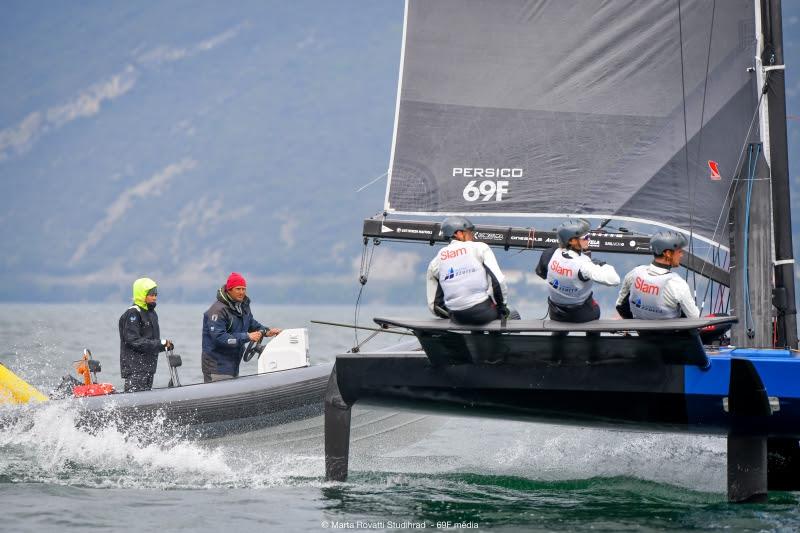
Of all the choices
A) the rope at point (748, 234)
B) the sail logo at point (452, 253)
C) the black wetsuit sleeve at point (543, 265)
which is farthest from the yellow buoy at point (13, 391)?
the rope at point (748, 234)

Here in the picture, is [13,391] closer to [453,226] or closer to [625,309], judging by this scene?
[453,226]

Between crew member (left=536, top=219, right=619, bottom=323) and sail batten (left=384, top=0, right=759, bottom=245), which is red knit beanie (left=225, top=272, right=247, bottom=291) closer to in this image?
sail batten (left=384, top=0, right=759, bottom=245)

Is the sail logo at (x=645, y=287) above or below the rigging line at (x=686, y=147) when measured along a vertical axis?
below

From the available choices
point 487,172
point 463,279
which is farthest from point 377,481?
point 487,172

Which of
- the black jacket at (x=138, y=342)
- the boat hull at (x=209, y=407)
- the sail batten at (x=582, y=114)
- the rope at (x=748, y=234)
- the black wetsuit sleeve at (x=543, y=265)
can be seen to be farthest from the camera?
the black jacket at (x=138, y=342)

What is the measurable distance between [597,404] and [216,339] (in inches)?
179

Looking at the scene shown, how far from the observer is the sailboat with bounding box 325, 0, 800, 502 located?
7965 mm

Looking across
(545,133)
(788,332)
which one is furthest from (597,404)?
(545,133)

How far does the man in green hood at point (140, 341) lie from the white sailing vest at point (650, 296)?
5.11m

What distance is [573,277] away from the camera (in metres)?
7.93

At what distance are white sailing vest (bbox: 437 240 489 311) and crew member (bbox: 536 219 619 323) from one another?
527 mm

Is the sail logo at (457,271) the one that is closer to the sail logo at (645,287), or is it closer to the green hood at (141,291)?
the sail logo at (645,287)

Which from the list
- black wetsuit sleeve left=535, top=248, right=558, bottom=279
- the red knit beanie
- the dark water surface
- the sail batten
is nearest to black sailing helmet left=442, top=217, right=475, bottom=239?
black wetsuit sleeve left=535, top=248, right=558, bottom=279

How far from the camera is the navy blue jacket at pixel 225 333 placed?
10938 mm
